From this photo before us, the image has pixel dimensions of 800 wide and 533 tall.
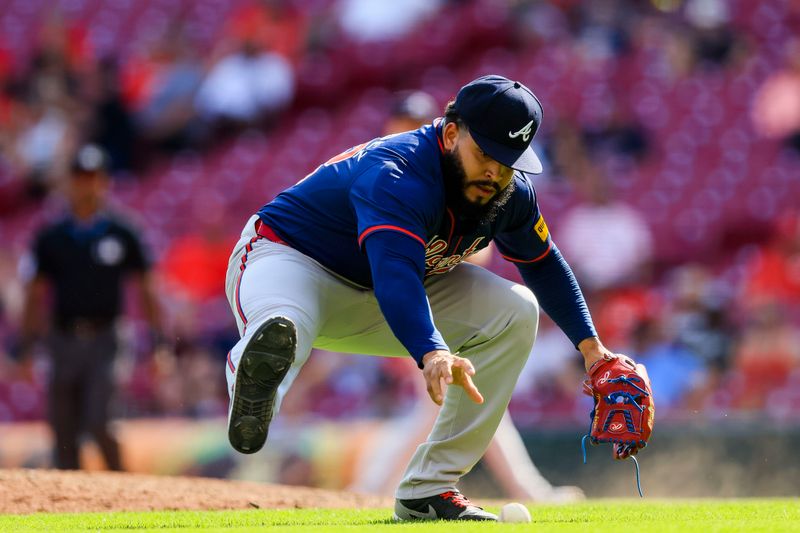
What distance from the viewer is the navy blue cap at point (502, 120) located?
441 centimetres

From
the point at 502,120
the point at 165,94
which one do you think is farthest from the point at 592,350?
Result: the point at 165,94

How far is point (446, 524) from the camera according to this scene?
4.52 meters

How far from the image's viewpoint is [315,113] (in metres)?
14.2

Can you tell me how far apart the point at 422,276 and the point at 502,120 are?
616mm

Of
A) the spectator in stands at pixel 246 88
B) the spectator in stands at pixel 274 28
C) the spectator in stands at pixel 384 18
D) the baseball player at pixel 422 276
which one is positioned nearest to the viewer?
the baseball player at pixel 422 276

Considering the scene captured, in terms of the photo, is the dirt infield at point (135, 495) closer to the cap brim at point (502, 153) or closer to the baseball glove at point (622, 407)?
the baseball glove at point (622, 407)

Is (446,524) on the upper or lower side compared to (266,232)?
lower

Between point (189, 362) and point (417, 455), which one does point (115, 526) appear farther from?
point (189, 362)

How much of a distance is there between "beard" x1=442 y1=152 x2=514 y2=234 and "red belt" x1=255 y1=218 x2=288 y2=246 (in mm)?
755

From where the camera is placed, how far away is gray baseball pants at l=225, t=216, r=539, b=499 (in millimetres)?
4789

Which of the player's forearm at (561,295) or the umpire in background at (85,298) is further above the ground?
the player's forearm at (561,295)

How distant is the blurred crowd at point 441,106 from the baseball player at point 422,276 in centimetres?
395

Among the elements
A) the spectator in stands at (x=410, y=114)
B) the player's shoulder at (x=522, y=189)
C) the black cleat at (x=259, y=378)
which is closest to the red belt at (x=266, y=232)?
Answer: the black cleat at (x=259, y=378)

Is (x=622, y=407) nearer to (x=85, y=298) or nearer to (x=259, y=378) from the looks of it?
(x=259, y=378)
